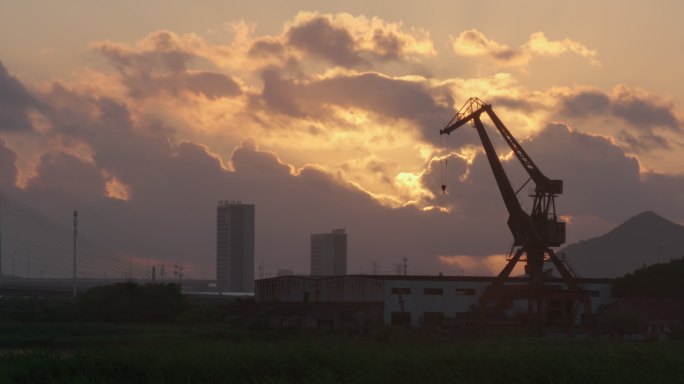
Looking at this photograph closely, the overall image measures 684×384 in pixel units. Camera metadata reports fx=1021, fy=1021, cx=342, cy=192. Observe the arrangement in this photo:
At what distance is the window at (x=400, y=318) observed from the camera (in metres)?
96.8

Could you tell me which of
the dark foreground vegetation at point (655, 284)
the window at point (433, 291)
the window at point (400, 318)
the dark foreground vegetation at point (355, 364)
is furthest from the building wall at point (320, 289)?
the dark foreground vegetation at point (355, 364)

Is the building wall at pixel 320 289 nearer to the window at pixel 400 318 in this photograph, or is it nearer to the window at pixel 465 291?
the window at pixel 400 318

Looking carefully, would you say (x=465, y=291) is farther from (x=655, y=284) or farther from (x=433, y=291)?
(x=655, y=284)

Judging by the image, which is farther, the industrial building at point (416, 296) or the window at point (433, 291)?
the window at point (433, 291)

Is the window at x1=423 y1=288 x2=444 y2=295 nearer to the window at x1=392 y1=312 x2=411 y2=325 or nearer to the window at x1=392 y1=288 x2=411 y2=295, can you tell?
the window at x1=392 y1=288 x2=411 y2=295

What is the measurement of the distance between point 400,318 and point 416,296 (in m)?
2.92

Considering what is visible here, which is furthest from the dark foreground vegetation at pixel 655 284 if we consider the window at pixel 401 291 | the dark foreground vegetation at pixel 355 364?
the dark foreground vegetation at pixel 355 364

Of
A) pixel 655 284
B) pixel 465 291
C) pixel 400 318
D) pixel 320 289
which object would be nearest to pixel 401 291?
pixel 400 318

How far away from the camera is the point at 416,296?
324 feet

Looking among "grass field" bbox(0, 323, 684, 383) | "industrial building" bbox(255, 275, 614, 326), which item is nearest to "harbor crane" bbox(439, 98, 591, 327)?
"industrial building" bbox(255, 275, 614, 326)

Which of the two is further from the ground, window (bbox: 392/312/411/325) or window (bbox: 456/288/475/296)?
window (bbox: 456/288/475/296)

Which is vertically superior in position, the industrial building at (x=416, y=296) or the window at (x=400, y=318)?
the industrial building at (x=416, y=296)

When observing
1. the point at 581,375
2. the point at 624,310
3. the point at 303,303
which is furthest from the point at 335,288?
the point at 581,375

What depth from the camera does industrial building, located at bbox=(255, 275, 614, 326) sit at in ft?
319
